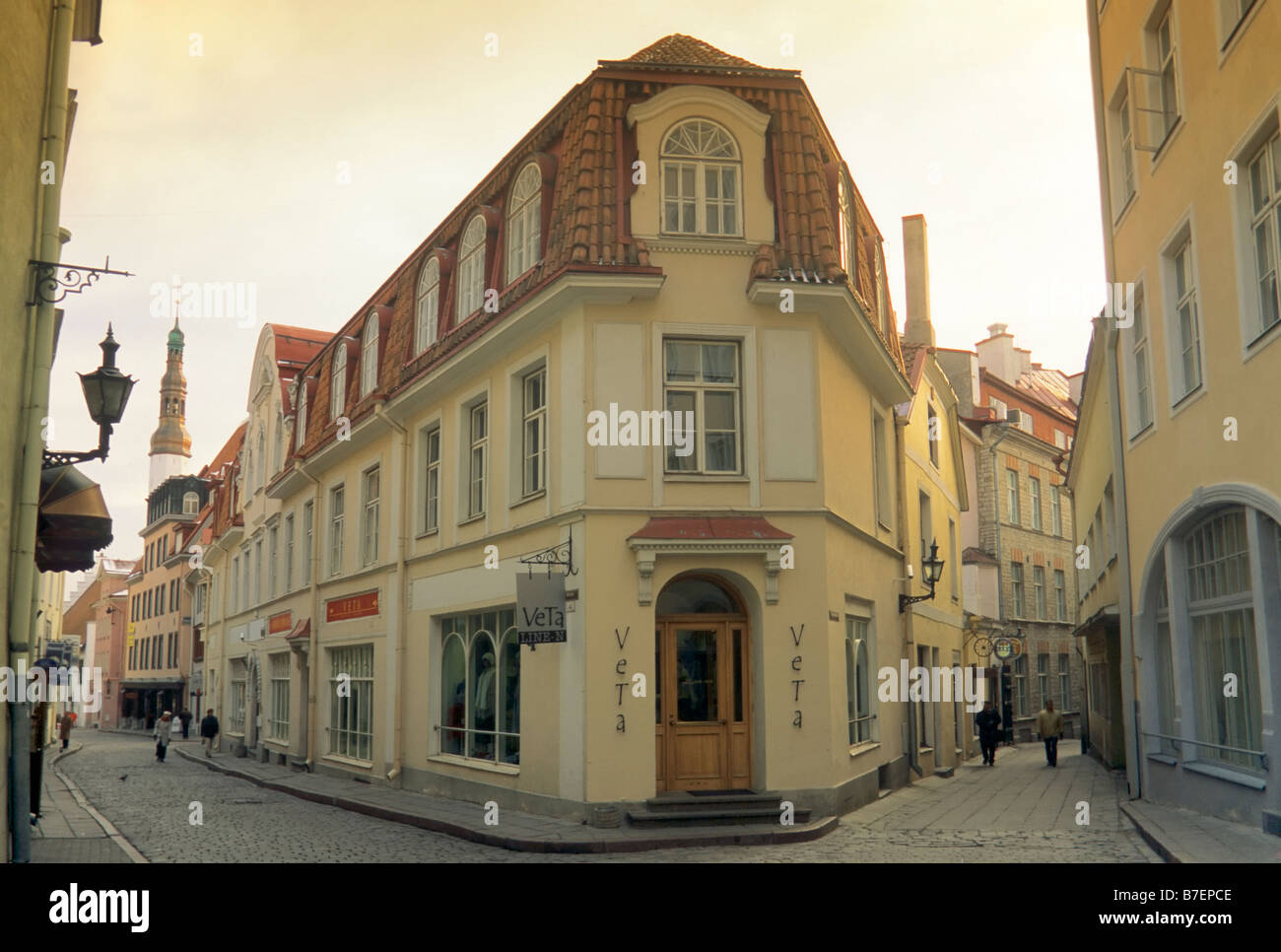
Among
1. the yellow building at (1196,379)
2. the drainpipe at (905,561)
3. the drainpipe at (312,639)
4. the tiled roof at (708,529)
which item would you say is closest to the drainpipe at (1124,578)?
the yellow building at (1196,379)

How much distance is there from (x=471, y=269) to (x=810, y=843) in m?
10.8

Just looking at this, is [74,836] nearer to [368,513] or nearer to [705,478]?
[705,478]

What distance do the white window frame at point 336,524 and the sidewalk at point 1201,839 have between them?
16.9 metres

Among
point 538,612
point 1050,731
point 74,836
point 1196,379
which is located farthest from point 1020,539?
point 74,836

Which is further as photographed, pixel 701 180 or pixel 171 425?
pixel 171 425

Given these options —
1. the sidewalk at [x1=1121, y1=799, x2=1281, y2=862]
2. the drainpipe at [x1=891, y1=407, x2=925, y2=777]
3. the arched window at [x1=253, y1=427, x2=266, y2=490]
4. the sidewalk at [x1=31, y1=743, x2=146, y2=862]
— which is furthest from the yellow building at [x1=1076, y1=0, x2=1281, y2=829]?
the arched window at [x1=253, y1=427, x2=266, y2=490]

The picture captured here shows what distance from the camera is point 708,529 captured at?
14742mm

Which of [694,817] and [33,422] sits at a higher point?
[33,422]

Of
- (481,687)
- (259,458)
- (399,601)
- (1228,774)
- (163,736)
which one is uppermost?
(259,458)

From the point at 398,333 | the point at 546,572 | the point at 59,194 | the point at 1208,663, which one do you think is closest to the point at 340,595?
the point at 398,333

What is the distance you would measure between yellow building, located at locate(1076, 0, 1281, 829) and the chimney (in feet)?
48.4

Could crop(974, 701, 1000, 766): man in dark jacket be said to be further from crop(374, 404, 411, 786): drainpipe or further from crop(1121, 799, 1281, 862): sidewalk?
crop(374, 404, 411, 786): drainpipe
